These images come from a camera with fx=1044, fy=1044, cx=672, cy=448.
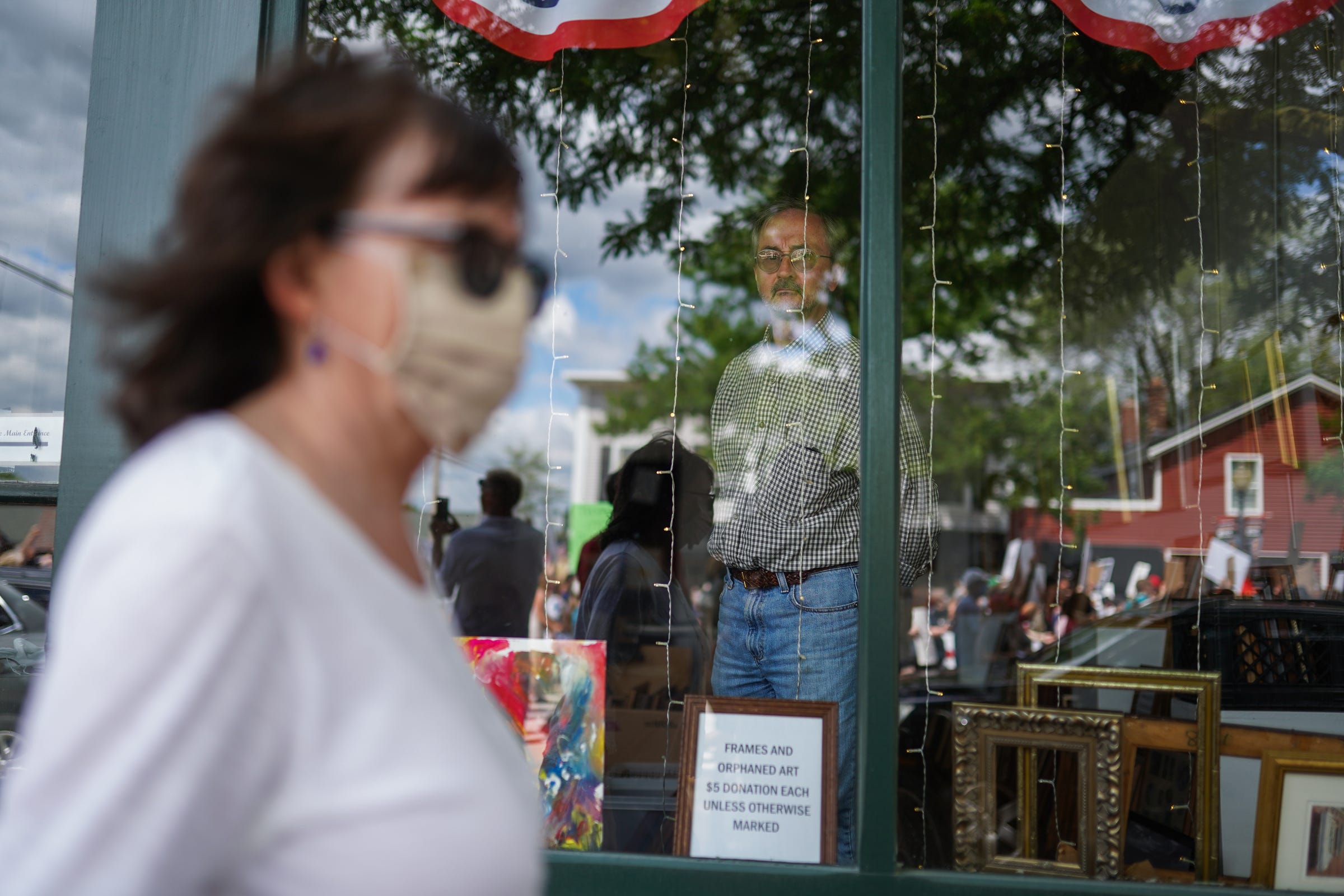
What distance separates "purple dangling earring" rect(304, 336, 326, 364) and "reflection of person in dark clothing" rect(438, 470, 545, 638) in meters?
3.77

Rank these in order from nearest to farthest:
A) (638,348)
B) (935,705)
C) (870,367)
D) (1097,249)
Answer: (870,367), (935,705), (1097,249), (638,348)

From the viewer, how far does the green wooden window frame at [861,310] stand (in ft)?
7.29

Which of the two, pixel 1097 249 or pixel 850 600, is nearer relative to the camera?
pixel 850 600

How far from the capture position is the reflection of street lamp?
6.03 m

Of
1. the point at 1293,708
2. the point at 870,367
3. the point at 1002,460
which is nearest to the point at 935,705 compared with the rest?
the point at 1293,708

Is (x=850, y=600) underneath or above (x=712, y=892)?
above

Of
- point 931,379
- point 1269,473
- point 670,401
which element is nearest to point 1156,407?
point 1269,473

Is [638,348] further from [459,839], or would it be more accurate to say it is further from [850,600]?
[459,839]

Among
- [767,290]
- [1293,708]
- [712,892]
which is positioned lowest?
[712,892]

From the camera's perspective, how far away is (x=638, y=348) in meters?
7.30

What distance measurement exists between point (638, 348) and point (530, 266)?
634cm

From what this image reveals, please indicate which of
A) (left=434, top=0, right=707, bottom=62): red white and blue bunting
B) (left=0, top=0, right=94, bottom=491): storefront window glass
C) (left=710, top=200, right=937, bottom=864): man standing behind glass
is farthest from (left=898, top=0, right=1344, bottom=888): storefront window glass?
(left=0, top=0, right=94, bottom=491): storefront window glass

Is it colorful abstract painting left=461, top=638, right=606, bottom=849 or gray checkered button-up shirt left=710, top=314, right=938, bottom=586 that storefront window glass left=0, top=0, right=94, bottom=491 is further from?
gray checkered button-up shirt left=710, top=314, right=938, bottom=586

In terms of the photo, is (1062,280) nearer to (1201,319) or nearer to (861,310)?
(1201,319)
